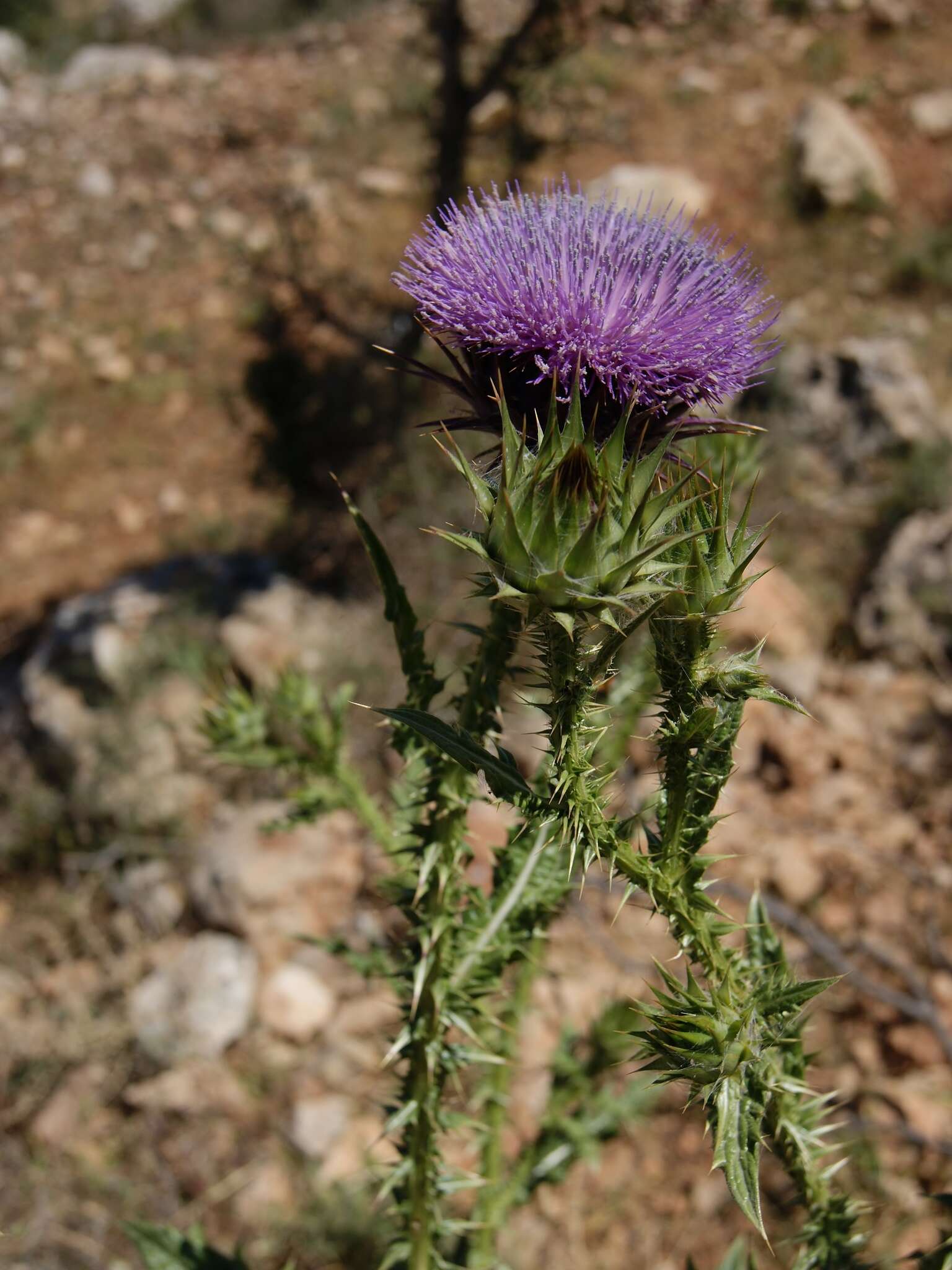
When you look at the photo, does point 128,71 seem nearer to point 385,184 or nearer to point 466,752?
point 385,184

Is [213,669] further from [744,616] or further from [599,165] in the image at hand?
[599,165]

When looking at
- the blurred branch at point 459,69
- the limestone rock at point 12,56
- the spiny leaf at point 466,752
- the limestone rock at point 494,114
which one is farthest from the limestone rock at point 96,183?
the spiny leaf at point 466,752

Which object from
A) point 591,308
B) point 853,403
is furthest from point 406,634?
point 853,403

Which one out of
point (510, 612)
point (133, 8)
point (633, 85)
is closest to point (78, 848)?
point (510, 612)

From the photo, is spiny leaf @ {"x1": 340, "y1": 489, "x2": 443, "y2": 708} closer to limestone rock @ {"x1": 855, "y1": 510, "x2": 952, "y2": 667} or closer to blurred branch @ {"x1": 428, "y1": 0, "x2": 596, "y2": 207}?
limestone rock @ {"x1": 855, "y1": 510, "x2": 952, "y2": 667}

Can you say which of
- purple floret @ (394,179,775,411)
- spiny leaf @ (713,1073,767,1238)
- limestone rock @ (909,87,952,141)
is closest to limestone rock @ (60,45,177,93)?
limestone rock @ (909,87,952,141)

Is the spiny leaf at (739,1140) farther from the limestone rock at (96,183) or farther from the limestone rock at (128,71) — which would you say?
the limestone rock at (128,71)
